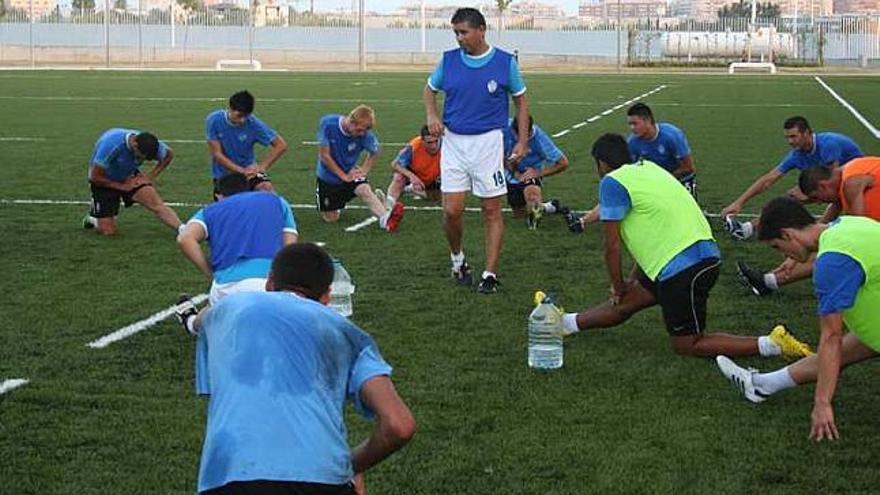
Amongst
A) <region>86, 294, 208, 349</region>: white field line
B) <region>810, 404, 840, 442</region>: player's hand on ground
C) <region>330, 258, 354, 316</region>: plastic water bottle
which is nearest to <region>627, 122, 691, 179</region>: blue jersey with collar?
Result: <region>330, 258, 354, 316</region>: plastic water bottle

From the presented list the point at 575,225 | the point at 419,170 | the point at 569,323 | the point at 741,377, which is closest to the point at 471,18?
the point at 569,323

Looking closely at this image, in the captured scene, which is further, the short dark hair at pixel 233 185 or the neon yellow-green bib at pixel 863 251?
the short dark hair at pixel 233 185

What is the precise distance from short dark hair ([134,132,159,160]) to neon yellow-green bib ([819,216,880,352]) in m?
7.18

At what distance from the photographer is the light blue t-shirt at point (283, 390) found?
3732 millimetres

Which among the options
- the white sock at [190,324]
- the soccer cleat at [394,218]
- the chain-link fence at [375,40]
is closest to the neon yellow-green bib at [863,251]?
the white sock at [190,324]

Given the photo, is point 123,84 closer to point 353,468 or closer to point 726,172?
point 726,172

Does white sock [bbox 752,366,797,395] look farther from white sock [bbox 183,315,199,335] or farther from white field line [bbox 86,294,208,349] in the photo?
white field line [bbox 86,294,208,349]

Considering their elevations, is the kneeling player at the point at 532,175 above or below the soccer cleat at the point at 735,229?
above

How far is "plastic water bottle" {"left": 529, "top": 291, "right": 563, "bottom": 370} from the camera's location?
25.5 feet

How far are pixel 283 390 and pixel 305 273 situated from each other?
1.22 feet

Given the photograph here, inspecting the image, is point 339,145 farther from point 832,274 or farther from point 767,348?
point 832,274

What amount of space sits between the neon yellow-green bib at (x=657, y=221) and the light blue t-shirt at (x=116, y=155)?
5.70 meters

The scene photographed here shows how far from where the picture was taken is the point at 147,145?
39.4 feet

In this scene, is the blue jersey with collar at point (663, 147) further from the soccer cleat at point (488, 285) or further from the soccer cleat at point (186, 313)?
the soccer cleat at point (186, 313)
